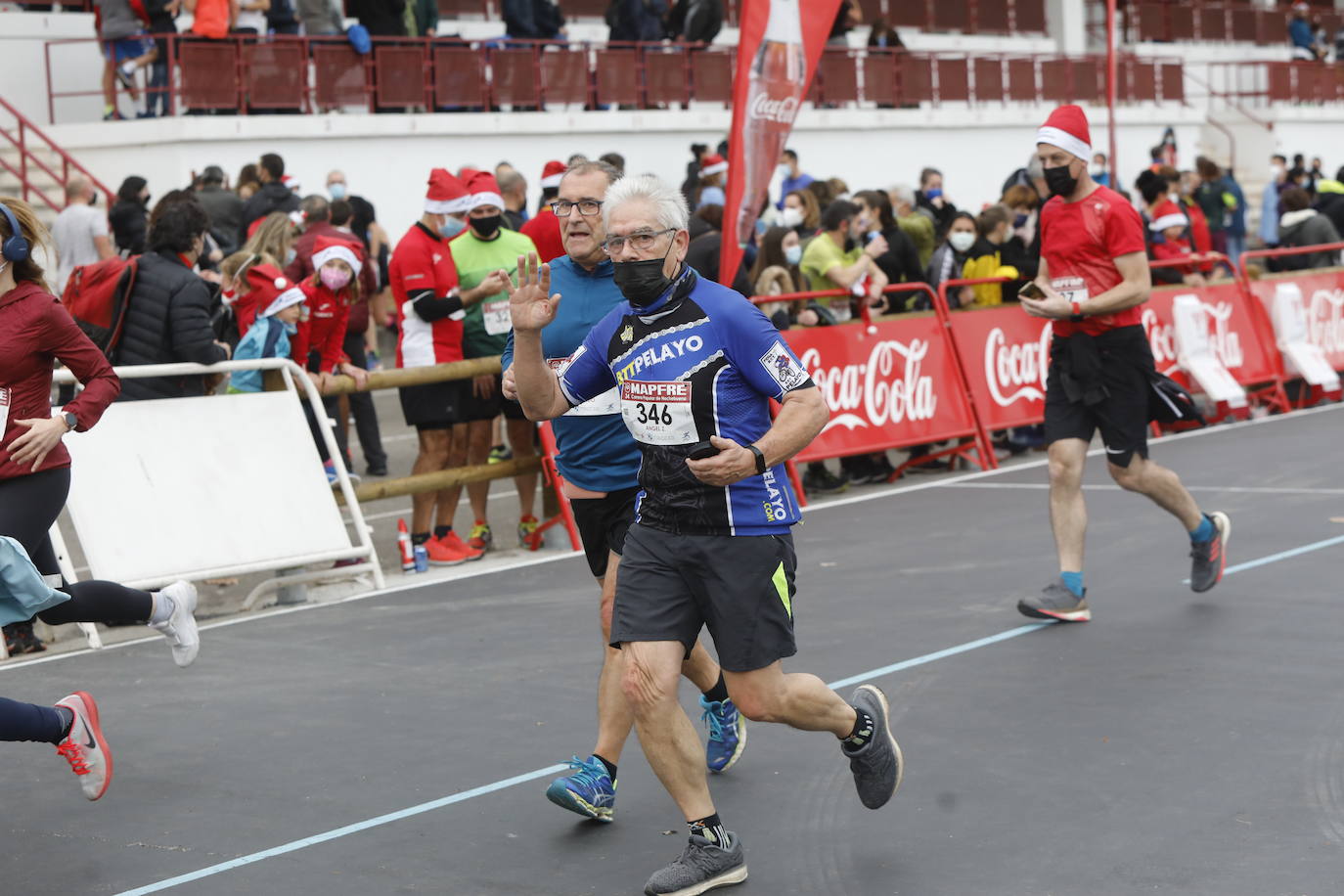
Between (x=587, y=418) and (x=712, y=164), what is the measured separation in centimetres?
1348

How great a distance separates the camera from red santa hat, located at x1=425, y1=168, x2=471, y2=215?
1085 centimetres

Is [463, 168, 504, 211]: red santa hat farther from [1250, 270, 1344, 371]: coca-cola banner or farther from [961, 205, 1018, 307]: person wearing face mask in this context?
[1250, 270, 1344, 371]: coca-cola banner

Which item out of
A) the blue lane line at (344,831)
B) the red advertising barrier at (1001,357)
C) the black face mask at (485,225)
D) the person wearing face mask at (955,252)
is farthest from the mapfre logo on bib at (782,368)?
the person wearing face mask at (955,252)

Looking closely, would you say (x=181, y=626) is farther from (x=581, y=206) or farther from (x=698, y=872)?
(x=698, y=872)

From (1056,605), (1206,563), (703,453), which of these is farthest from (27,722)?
(1206,563)

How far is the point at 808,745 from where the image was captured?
645 centimetres

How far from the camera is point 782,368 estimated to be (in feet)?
16.4

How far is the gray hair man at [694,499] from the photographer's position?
4.96 meters

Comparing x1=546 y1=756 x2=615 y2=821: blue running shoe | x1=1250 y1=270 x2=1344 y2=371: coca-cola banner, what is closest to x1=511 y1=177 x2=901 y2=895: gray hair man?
x1=546 y1=756 x2=615 y2=821: blue running shoe

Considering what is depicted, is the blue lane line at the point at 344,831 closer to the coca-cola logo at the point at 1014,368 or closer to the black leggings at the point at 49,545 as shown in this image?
the black leggings at the point at 49,545

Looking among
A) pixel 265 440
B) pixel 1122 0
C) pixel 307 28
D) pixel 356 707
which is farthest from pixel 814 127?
pixel 356 707

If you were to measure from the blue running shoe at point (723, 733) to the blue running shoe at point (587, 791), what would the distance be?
546 millimetres

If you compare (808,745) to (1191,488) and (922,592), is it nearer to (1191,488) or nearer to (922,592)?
(922,592)

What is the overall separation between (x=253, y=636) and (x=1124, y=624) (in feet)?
13.8
